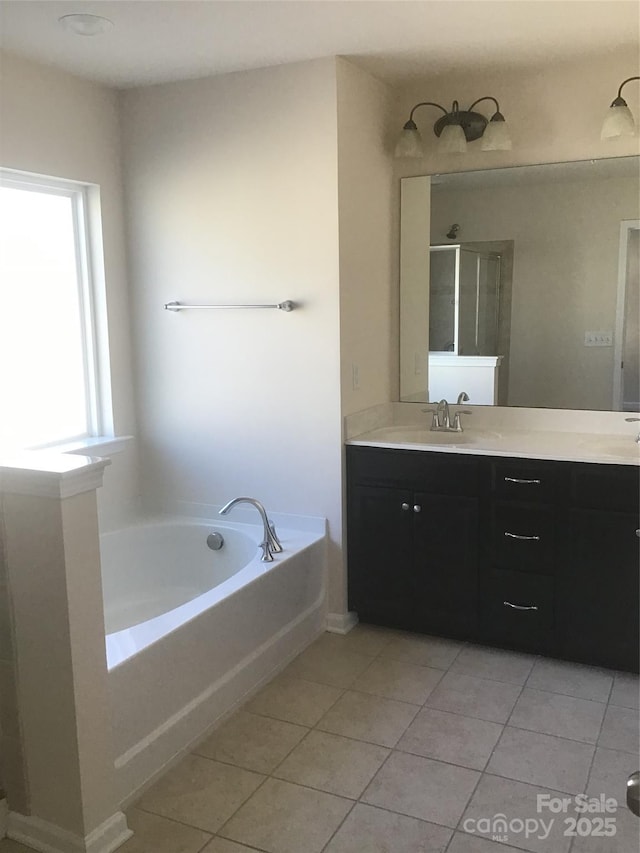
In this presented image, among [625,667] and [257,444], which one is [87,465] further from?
[625,667]

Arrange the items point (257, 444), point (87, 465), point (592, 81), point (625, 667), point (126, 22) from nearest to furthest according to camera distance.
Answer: point (87, 465), point (126, 22), point (625, 667), point (592, 81), point (257, 444)

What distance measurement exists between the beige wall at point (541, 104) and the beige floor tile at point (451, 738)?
222 centimetres

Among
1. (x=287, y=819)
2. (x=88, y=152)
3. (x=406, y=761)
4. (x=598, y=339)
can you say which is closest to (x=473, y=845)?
(x=406, y=761)

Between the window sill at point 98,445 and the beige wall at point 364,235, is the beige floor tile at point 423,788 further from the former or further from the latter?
the window sill at point 98,445

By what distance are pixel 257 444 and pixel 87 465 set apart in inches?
56.8

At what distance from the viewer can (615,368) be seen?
3.15 metres

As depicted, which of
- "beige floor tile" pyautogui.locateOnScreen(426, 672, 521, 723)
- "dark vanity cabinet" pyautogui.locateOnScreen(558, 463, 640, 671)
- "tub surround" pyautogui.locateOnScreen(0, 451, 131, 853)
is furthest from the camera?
"dark vanity cabinet" pyautogui.locateOnScreen(558, 463, 640, 671)

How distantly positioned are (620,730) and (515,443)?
111cm

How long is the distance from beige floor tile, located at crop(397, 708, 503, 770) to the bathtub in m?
0.63

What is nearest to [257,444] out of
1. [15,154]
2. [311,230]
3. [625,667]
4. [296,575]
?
[296,575]

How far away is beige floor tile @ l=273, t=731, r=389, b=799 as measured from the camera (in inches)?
88.9

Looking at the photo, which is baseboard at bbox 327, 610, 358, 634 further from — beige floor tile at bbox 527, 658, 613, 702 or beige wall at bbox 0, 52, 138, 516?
beige wall at bbox 0, 52, 138, 516

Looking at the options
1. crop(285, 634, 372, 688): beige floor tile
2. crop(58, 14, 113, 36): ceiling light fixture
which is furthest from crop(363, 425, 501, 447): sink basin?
crop(58, 14, 113, 36): ceiling light fixture

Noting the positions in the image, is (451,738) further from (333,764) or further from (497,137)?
(497,137)
